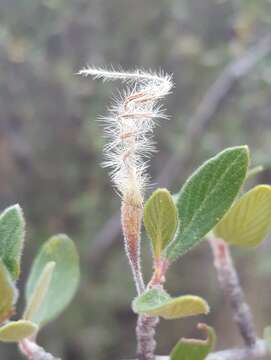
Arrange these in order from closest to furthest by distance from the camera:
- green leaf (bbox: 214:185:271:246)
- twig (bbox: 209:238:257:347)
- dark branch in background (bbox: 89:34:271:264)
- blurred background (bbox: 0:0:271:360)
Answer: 1. green leaf (bbox: 214:185:271:246)
2. twig (bbox: 209:238:257:347)
3. dark branch in background (bbox: 89:34:271:264)
4. blurred background (bbox: 0:0:271:360)

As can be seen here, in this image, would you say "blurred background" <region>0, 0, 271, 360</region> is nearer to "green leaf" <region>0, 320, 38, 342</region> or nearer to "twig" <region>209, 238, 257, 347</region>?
"twig" <region>209, 238, 257, 347</region>

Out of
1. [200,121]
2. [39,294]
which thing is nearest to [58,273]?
[39,294]

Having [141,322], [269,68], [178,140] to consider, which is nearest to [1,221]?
[141,322]

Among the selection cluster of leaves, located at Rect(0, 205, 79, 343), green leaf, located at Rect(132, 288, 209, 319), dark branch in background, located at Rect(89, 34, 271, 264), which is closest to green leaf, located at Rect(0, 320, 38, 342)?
cluster of leaves, located at Rect(0, 205, 79, 343)

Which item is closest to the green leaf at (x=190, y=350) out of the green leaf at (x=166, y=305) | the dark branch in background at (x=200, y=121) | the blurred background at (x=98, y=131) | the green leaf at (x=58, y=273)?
the green leaf at (x=166, y=305)

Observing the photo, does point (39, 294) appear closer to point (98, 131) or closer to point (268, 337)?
point (268, 337)

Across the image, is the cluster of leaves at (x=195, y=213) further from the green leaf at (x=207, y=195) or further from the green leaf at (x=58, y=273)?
the green leaf at (x=58, y=273)
